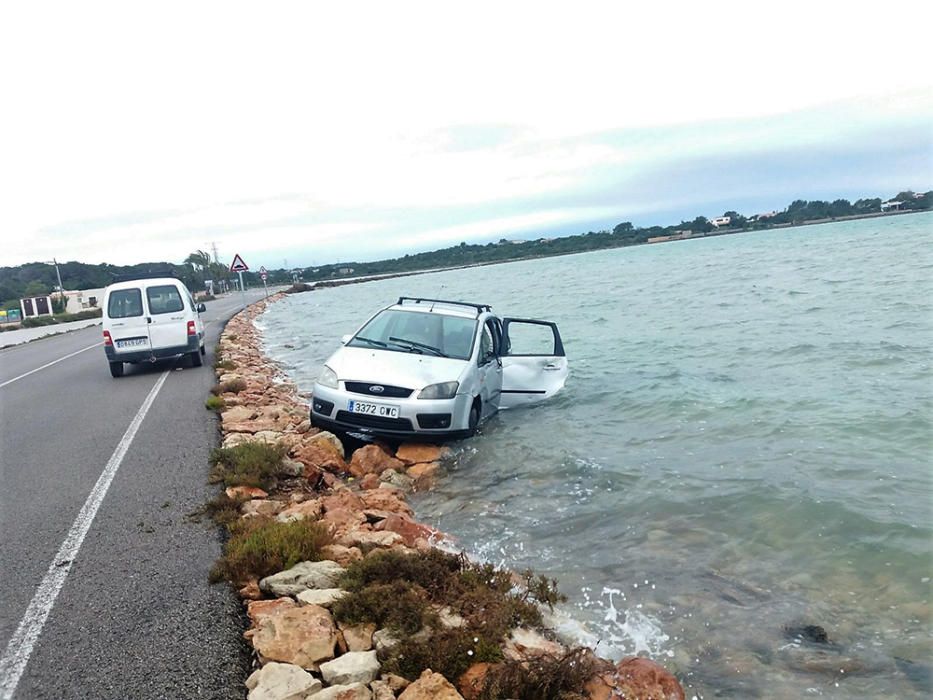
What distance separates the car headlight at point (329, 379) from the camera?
925 centimetres

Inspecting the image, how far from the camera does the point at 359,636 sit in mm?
4117

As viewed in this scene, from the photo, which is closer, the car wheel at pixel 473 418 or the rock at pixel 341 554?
the rock at pixel 341 554

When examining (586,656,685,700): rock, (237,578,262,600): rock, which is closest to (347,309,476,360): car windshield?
(237,578,262,600): rock

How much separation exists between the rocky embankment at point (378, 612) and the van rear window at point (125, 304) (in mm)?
9096

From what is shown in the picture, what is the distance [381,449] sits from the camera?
9.10m

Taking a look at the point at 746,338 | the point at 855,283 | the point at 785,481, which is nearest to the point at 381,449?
the point at 785,481

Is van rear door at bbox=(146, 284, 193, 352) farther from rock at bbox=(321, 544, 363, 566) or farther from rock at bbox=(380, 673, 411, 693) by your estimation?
rock at bbox=(380, 673, 411, 693)

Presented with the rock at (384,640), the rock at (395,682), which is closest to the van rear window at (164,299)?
the rock at (384,640)

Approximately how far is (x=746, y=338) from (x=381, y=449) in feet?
41.6

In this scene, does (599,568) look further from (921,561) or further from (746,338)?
(746,338)

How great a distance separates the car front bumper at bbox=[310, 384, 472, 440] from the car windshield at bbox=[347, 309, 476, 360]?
104 centimetres

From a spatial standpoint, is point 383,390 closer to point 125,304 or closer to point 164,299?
point 164,299

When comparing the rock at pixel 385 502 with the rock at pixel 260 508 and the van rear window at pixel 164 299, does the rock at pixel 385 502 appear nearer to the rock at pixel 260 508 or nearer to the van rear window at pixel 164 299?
the rock at pixel 260 508

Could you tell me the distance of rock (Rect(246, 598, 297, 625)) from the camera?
4.26 m
